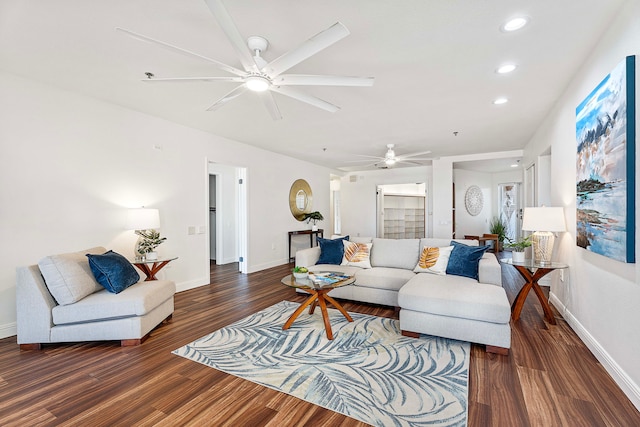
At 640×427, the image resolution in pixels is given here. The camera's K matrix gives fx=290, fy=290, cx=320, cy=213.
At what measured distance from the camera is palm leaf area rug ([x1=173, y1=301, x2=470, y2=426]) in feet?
5.91

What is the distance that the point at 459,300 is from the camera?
101 inches

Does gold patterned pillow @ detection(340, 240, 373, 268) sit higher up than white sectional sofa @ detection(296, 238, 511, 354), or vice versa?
gold patterned pillow @ detection(340, 240, 373, 268)

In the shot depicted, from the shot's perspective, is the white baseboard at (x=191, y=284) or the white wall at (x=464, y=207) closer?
the white baseboard at (x=191, y=284)

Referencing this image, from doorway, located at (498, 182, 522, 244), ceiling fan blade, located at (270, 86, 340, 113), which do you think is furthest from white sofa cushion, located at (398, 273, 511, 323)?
doorway, located at (498, 182, 522, 244)

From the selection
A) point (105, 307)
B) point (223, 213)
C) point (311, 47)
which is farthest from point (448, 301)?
point (223, 213)

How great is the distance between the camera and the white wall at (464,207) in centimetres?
873

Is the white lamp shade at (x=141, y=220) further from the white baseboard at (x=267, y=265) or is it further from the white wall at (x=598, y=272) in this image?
the white wall at (x=598, y=272)

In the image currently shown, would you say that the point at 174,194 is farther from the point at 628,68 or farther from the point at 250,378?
the point at 628,68

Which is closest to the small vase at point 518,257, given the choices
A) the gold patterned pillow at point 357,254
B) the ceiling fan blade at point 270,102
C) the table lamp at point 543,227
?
the table lamp at point 543,227

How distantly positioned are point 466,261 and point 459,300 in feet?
3.13

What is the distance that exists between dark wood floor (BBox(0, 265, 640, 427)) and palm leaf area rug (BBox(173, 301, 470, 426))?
0.10 metres

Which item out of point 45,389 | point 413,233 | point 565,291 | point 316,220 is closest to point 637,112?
point 565,291

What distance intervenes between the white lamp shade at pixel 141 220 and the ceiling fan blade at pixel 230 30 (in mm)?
2427

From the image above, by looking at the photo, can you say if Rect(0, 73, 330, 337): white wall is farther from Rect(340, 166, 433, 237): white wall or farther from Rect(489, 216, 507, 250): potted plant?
Rect(489, 216, 507, 250): potted plant
